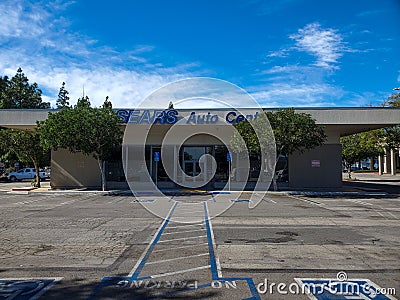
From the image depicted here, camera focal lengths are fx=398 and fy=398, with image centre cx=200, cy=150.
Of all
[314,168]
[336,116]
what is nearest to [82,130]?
[336,116]

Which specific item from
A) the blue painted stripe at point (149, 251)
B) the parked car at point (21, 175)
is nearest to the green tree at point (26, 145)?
the parked car at point (21, 175)

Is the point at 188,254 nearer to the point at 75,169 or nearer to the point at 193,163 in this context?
the point at 193,163

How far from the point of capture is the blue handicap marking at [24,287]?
5586 millimetres

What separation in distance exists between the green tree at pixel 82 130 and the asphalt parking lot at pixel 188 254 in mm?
9229

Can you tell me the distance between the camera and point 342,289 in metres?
5.79

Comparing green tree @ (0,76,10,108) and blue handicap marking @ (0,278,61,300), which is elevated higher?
green tree @ (0,76,10,108)

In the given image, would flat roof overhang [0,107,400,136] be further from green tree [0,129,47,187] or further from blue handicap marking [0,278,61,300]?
Result: blue handicap marking [0,278,61,300]

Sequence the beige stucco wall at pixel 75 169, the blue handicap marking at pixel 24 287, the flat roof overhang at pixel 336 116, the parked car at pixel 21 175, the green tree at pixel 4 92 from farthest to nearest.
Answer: the green tree at pixel 4 92 < the parked car at pixel 21 175 < the beige stucco wall at pixel 75 169 < the flat roof overhang at pixel 336 116 < the blue handicap marking at pixel 24 287

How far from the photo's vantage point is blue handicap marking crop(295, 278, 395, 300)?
5.47 m

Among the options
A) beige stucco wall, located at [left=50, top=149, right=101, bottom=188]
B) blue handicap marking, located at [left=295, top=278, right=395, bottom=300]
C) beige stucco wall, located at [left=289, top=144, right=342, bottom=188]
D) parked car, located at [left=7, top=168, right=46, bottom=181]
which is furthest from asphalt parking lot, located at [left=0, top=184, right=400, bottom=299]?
parked car, located at [left=7, top=168, right=46, bottom=181]

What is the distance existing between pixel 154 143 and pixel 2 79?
146ft

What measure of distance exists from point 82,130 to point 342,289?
19.7 metres

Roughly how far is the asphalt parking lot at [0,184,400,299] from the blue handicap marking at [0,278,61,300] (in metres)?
0.01

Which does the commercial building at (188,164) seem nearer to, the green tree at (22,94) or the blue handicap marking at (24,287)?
the blue handicap marking at (24,287)
